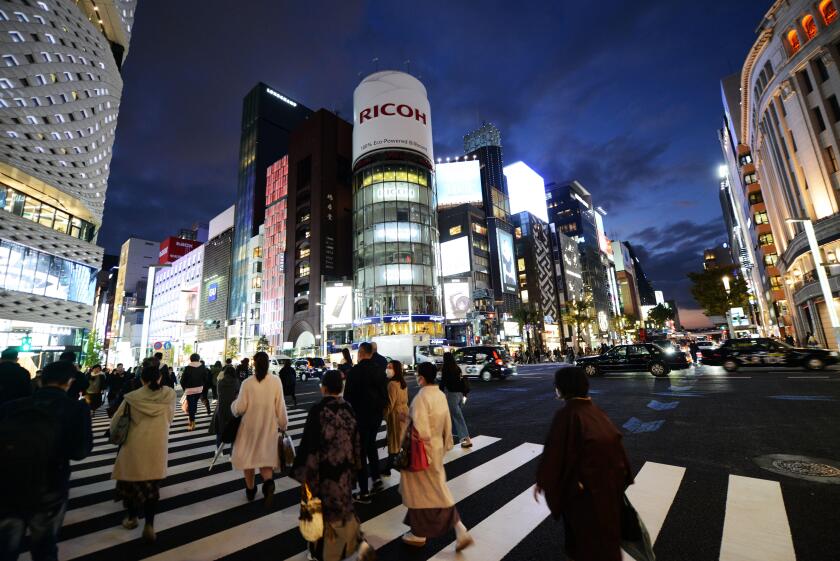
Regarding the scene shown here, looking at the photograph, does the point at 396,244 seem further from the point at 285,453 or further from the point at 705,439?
the point at 285,453

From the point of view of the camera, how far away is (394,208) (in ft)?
189

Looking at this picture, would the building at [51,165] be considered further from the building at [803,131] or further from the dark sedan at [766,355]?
the building at [803,131]

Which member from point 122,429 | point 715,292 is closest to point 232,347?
point 715,292

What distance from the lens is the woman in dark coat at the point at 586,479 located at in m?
2.59

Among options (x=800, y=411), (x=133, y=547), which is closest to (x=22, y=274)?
(x=133, y=547)

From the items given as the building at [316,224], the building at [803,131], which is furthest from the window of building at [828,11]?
the building at [316,224]

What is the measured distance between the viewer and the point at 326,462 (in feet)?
11.6

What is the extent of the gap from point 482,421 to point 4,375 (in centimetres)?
952

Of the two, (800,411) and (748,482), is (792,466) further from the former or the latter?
(800,411)

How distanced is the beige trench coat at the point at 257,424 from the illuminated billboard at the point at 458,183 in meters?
76.1

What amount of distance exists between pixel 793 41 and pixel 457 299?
144 feet

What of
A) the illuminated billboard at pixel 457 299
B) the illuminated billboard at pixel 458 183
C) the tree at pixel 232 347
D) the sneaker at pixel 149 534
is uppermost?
the illuminated billboard at pixel 458 183

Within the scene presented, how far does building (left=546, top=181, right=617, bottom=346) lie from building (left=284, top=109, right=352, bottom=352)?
62765mm

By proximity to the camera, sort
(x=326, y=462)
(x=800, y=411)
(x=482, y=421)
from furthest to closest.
Result: (x=482, y=421)
(x=800, y=411)
(x=326, y=462)
